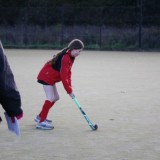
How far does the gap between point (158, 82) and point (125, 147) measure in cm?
755

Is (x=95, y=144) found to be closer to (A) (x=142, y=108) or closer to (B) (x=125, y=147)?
(B) (x=125, y=147)

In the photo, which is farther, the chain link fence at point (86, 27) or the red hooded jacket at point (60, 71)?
the chain link fence at point (86, 27)

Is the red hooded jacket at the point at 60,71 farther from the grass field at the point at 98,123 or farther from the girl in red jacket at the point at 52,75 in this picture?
the grass field at the point at 98,123

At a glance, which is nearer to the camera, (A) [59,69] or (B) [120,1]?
(A) [59,69]

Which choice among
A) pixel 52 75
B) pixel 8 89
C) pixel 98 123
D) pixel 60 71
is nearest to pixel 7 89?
pixel 8 89

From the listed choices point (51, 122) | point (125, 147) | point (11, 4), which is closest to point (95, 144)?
point (125, 147)

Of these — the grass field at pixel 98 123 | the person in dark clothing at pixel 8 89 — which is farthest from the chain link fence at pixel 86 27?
the person in dark clothing at pixel 8 89

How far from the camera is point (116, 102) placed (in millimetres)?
9938

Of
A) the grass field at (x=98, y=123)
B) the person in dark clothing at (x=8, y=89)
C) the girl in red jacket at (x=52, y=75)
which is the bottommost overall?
the grass field at (x=98, y=123)

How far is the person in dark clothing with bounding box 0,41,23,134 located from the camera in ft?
10.0

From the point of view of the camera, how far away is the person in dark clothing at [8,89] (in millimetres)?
3053

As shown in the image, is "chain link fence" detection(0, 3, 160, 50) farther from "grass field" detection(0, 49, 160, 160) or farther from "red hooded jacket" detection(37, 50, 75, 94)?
"red hooded jacket" detection(37, 50, 75, 94)

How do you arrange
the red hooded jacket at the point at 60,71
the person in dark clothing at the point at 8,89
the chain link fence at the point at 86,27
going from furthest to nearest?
the chain link fence at the point at 86,27 < the red hooded jacket at the point at 60,71 < the person in dark clothing at the point at 8,89

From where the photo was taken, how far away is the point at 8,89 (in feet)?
10.1
